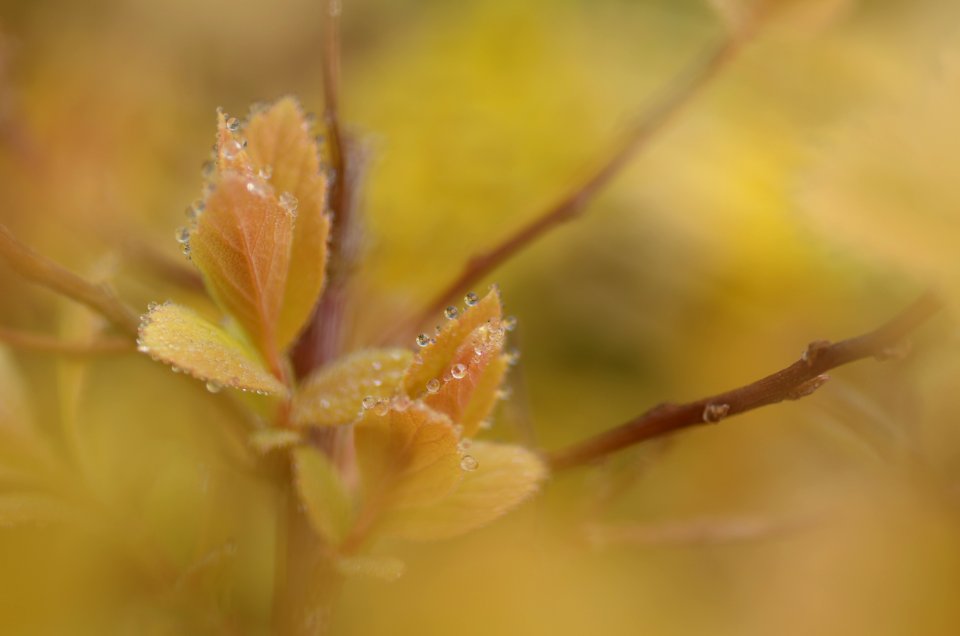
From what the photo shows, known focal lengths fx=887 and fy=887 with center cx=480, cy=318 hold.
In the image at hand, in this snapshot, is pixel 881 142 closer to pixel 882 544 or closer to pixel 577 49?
pixel 882 544

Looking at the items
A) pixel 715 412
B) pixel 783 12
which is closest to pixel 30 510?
pixel 715 412

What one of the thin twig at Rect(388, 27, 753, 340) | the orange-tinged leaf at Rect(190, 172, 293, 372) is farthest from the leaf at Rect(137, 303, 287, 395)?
the thin twig at Rect(388, 27, 753, 340)

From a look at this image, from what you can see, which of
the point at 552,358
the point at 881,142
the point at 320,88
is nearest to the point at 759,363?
the point at 552,358

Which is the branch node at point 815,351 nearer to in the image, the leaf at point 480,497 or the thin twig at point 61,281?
the leaf at point 480,497

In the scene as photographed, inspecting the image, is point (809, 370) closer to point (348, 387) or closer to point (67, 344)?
point (348, 387)

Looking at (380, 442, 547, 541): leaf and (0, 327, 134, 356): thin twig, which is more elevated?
(0, 327, 134, 356): thin twig

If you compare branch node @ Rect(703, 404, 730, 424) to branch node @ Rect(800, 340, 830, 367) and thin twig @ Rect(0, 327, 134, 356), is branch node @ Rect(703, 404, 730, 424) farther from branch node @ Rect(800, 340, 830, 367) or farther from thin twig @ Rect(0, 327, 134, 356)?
thin twig @ Rect(0, 327, 134, 356)
